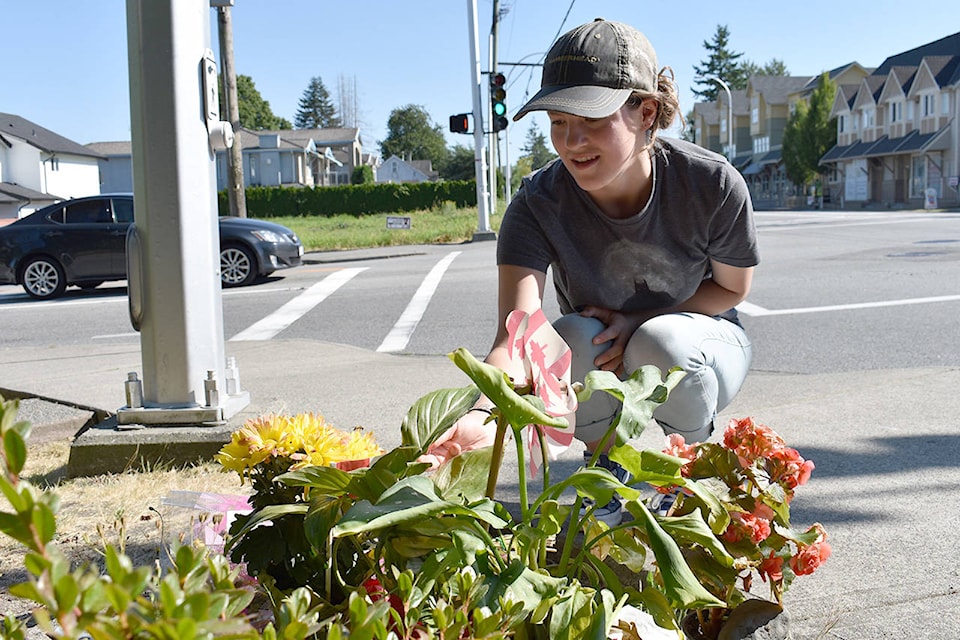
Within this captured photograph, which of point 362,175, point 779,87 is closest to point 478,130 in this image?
point 779,87

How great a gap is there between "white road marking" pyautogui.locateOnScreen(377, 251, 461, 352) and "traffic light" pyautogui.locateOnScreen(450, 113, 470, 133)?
30.2 ft

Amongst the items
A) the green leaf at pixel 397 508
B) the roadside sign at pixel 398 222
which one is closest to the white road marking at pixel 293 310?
the green leaf at pixel 397 508

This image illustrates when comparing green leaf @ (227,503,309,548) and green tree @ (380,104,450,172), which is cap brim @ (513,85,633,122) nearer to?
green leaf @ (227,503,309,548)

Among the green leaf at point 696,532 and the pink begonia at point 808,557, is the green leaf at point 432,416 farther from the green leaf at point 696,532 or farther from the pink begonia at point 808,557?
the pink begonia at point 808,557

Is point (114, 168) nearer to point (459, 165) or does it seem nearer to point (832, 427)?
point (459, 165)

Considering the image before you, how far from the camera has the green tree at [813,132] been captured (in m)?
58.5

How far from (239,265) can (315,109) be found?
440ft

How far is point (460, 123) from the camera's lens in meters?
22.4

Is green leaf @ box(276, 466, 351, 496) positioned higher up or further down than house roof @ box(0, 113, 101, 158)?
further down

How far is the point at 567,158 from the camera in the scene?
2203 millimetres

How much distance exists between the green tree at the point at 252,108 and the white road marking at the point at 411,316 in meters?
109

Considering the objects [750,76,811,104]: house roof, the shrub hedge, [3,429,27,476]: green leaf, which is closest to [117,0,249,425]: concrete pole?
[3,429,27,476]: green leaf

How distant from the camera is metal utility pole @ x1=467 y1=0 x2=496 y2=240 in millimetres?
22109

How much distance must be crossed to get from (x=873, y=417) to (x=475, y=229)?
776 inches
